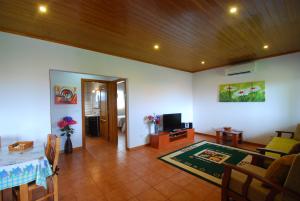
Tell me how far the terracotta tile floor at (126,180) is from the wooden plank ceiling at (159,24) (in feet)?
8.41

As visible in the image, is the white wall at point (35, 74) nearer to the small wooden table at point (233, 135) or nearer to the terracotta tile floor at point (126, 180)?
the terracotta tile floor at point (126, 180)

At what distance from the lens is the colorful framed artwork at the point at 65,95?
149 inches

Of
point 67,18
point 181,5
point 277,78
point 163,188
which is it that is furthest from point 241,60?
point 67,18

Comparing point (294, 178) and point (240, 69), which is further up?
point (240, 69)

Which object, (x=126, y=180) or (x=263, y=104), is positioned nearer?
(x=126, y=180)

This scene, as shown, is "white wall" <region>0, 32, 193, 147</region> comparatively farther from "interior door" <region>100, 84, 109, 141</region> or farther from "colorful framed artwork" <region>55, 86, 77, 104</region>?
"interior door" <region>100, 84, 109, 141</region>

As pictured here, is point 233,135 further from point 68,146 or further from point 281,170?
point 68,146

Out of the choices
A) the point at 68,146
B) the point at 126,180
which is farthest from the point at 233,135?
the point at 68,146

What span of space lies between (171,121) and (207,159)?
175 centimetres

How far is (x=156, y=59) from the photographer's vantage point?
418 centimetres

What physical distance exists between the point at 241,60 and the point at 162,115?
299cm

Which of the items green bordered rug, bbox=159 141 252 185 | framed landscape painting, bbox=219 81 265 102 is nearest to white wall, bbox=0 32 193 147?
green bordered rug, bbox=159 141 252 185

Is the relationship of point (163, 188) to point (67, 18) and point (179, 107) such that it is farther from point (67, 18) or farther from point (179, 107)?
point (179, 107)

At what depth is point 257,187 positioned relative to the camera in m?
1.59
